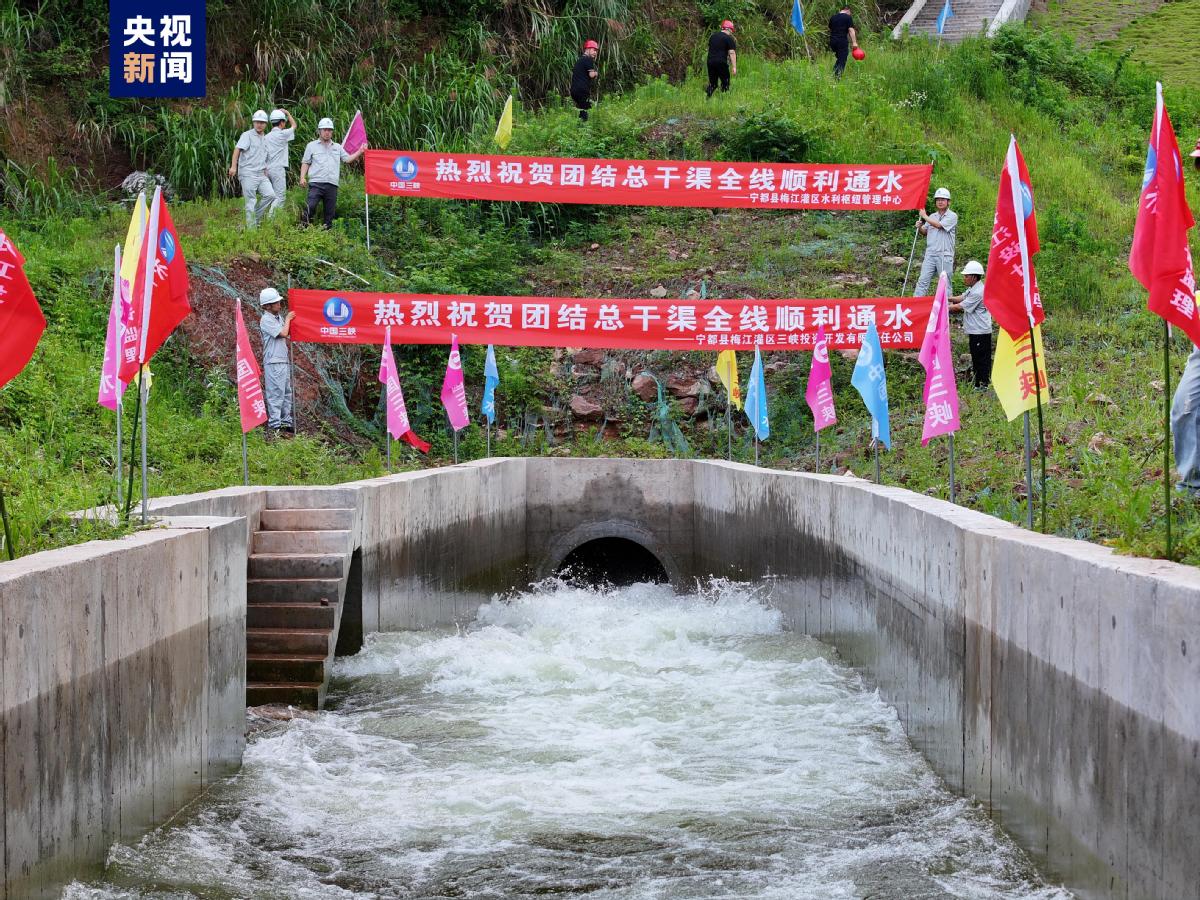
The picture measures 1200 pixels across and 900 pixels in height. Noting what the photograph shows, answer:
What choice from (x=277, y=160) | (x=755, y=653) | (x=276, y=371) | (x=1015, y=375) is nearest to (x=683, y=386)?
(x=276, y=371)

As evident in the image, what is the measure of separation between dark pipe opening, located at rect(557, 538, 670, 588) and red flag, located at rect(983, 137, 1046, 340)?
14.1 m

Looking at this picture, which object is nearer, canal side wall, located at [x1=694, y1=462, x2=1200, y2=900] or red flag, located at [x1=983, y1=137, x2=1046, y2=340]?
canal side wall, located at [x1=694, y1=462, x2=1200, y2=900]

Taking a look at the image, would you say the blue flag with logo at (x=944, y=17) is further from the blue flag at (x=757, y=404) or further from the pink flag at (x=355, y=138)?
the blue flag at (x=757, y=404)

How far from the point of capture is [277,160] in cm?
2250

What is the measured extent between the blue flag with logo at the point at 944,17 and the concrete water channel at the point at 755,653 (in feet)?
76.0

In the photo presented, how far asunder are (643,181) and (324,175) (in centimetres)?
484

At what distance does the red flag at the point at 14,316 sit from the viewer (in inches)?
237

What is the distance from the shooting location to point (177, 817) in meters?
7.46

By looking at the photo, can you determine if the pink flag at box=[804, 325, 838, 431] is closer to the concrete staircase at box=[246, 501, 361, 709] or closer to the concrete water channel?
the concrete water channel

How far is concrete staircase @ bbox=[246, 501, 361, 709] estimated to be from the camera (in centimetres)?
1069

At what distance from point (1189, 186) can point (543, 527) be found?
13.4m

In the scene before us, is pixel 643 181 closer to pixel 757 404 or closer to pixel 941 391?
pixel 757 404

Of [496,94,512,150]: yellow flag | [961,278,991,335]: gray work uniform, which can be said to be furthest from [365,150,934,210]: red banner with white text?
[496,94,512,150]: yellow flag

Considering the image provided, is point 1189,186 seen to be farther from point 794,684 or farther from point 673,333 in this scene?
point 794,684
